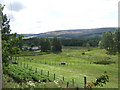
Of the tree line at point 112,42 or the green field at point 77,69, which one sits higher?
the tree line at point 112,42

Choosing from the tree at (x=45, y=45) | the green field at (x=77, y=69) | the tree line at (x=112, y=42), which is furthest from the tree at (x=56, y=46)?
the tree line at (x=112, y=42)

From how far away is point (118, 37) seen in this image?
182ft

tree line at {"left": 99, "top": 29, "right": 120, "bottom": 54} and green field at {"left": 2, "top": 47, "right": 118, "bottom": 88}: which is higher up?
tree line at {"left": 99, "top": 29, "right": 120, "bottom": 54}

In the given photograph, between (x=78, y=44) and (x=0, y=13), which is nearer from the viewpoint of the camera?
(x=0, y=13)

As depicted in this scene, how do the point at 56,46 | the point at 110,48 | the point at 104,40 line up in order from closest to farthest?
the point at 110,48
the point at 104,40
the point at 56,46

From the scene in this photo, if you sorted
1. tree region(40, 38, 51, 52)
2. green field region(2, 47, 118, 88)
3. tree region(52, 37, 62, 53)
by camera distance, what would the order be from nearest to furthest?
green field region(2, 47, 118, 88) < tree region(52, 37, 62, 53) < tree region(40, 38, 51, 52)

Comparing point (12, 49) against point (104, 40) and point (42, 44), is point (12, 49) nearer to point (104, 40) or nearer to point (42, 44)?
point (104, 40)

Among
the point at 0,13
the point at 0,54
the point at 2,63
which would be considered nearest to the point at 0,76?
the point at 2,63

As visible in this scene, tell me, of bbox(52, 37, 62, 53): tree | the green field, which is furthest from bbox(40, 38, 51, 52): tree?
the green field

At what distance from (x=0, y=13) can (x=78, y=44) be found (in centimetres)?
17609

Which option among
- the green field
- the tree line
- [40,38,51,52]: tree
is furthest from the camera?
[40,38,51,52]: tree

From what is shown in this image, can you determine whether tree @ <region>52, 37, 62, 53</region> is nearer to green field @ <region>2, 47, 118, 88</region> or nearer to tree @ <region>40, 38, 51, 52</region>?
tree @ <region>40, 38, 51, 52</region>

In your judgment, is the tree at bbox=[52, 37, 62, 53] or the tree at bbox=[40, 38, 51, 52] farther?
the tree at bbox=[40, 38, 51, 52]

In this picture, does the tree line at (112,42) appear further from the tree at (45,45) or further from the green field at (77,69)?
the tree at (45,45)
